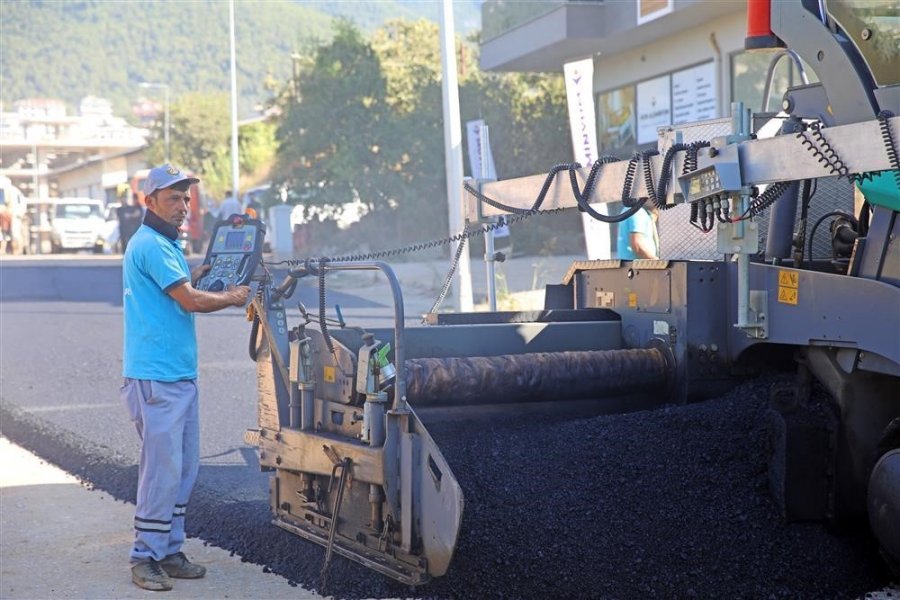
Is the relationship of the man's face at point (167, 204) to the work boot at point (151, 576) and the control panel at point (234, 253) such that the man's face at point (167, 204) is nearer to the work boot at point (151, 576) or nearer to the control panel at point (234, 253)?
the control panel at point (234, 253)

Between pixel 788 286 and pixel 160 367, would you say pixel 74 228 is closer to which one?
pixel 160 367

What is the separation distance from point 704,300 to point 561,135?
1908 cm

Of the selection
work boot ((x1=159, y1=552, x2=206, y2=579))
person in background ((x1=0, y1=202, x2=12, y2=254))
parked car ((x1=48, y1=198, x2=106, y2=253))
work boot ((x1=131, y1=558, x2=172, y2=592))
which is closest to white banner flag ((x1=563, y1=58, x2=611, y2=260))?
work boot ((x1=159, y1=552, x2=206, y2=579))

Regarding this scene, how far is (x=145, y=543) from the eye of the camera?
4.68 m

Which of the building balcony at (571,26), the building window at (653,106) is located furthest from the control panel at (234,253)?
the building window at (653,106)

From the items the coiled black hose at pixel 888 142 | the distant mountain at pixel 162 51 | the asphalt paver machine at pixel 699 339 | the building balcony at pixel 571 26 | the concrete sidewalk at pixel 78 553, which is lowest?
the concrete sidewalk at pixel 78 553

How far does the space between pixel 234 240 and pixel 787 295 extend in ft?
7.57

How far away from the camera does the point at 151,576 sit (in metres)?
4.61

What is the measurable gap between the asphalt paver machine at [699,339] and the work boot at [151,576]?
527 millimetres

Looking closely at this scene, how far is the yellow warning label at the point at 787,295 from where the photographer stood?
4151 millimetres

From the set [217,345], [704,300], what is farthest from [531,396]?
[217,345]

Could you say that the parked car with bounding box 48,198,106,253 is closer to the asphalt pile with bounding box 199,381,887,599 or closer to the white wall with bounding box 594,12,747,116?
the white wall with bounding box 594,12,747,116

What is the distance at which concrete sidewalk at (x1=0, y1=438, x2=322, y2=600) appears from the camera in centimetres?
457

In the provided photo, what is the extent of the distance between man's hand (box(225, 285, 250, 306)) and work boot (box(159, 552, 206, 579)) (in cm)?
108
